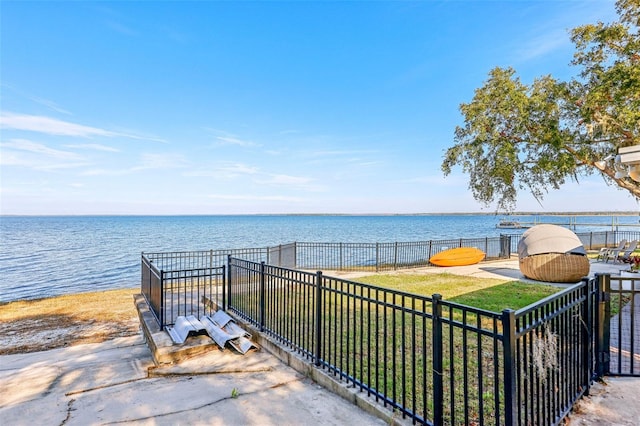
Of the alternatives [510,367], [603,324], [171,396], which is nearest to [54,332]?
[171,396]

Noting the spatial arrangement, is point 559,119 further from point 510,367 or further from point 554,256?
point 510,367

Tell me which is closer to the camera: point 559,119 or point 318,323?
point 318,323

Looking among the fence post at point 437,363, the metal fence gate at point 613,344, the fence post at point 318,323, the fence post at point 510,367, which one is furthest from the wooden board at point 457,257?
the fence post at point 510,367

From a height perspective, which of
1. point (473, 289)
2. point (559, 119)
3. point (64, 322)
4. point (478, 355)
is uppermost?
point (559, 119)

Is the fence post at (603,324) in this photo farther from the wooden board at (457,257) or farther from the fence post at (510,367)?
the wooden board at (457,257)

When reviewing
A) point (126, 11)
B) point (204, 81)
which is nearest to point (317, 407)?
point (126, 11)

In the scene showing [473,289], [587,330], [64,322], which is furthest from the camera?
[473,289]

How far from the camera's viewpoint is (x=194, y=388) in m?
4.01

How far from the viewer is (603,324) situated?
3.77 meters

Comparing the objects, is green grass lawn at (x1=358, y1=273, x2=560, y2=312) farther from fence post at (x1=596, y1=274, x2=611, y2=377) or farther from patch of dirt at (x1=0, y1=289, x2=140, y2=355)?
patch of dirt at (x1=0, y1=289, x2=140, y2=355)

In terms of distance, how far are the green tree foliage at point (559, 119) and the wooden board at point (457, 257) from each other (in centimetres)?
296

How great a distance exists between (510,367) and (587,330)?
214cm

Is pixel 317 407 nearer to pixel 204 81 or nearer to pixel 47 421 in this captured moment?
pixel 47 421

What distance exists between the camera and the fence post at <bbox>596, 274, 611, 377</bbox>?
3725 millimetres
